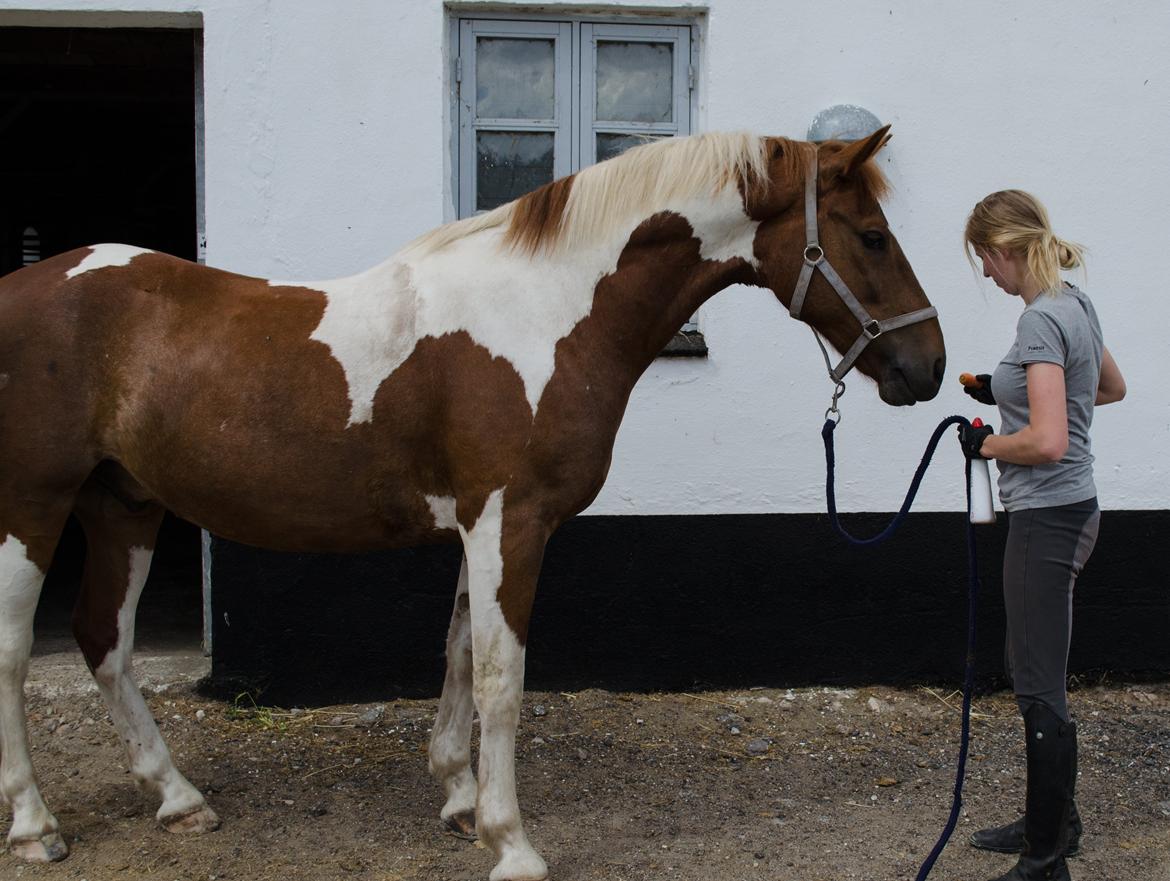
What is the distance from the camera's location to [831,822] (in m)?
3.45

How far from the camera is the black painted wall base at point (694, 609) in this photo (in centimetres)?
429

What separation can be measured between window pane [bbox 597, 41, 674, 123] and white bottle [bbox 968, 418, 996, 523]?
2.30m

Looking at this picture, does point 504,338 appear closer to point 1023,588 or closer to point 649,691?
point 1023,588

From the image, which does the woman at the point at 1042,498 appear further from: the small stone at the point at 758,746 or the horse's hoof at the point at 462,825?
the horse's hoof at the point at 462,825

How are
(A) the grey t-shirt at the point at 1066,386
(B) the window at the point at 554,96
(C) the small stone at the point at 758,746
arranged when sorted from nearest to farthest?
(A) the grey t-shirt at the point at 1066,386 → (C) the small stone at the point at 758,746 → (B) the window at the point at 554,96

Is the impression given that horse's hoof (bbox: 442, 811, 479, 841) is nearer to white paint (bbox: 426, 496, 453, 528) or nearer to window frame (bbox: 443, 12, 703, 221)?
white paint (bbox: 426, 496, 453, 528)

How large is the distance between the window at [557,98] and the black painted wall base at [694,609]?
37.1 inches

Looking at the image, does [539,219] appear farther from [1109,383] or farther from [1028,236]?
[1109,383]

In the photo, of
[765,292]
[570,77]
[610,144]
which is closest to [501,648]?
[765,292]

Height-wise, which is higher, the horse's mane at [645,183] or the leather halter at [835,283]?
the horse's mane at [645,183]

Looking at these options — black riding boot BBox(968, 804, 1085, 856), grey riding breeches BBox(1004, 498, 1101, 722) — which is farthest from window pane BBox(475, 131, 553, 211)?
black riding boot BBox(968, 804, 1085, 856)

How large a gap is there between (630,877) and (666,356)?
2.12m

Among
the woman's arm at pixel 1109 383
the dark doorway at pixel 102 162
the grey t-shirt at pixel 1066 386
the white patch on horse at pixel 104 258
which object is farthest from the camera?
the dark doorway at pixel 102 162

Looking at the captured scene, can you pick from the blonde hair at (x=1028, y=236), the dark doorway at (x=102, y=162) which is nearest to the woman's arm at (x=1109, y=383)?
the blonde hair at (x=1028, y=236)
